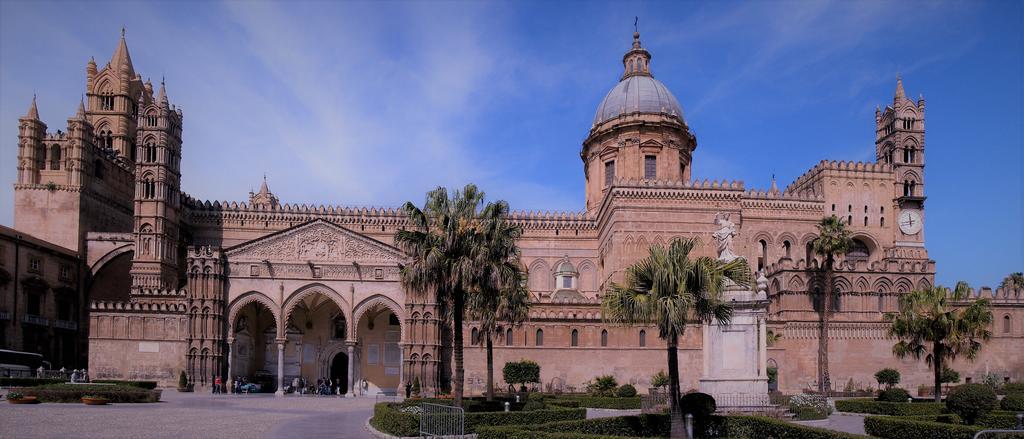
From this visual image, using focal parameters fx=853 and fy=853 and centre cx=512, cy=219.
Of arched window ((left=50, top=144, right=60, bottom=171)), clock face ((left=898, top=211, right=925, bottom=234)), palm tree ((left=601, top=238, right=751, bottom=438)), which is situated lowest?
palm tree ((left=601, top=238, right=751, bottom=438))

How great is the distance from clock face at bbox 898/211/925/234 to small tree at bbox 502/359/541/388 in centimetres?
3301

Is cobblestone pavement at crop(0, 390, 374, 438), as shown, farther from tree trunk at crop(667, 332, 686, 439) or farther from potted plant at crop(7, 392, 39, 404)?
tree trunk at crop(667, 332, 686, 439)

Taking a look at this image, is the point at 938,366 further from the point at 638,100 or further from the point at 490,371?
the point at 638,100

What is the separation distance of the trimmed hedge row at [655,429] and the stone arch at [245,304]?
28337mm

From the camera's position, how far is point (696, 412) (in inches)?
906

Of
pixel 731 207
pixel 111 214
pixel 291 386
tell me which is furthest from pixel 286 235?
pixel 731 207

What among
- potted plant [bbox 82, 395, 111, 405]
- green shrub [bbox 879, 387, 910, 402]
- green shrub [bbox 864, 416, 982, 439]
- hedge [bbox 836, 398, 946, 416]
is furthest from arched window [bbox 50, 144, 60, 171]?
green shrub [bbox 864, 416, 982, 439]

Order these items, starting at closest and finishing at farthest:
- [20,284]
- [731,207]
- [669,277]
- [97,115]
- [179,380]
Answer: [669,277] < [179,380] < [20,284] < [731,207] < [97,115]

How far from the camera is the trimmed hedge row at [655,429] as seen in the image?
20038 millimetres

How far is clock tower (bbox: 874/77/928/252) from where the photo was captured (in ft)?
209

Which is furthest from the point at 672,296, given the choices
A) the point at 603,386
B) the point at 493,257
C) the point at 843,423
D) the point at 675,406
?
the point at 603,386

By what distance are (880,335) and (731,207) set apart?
12500 mm

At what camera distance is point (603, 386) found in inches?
1804

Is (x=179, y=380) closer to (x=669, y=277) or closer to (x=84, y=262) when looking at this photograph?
(x=84, y=262)
